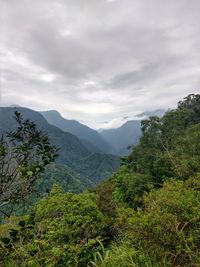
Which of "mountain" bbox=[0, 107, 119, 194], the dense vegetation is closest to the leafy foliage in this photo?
the dense vegetation


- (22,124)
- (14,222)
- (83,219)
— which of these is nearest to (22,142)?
(22,124)

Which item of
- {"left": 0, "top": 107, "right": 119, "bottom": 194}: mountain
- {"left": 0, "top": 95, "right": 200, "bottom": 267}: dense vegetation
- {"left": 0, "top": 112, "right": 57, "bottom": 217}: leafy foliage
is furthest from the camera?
{"left": 0, "top": 107, "right": 119, "bottom": 194}: mountain

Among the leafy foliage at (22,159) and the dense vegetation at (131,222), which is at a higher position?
the leafy foliage at (22,159)

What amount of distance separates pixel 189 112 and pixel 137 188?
12.1 metres

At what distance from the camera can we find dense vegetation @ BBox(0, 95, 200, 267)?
4480 millimetres

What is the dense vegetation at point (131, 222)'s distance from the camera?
4480 millimetres

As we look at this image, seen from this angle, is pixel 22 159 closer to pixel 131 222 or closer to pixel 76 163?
pixel 131 222

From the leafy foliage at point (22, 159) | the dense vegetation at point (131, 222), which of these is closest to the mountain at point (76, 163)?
the dense vegetation at point (131, 222)

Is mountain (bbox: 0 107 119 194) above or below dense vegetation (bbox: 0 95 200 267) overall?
below

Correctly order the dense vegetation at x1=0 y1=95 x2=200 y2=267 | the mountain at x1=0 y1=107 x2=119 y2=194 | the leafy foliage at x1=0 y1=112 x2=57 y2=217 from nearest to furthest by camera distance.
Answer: the leafy foliage at x1=0 y1=112 x2=57 y2=217
the dense vegetation at x1=0 y1=95 x2=200 y2=267
the mountain at x1=0 y1=107 x2=119 y2=194

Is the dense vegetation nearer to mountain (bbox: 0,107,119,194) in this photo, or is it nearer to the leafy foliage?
the leafy foliage

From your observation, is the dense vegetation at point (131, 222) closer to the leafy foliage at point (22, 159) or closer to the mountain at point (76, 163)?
the leafy foliage at point (22, 159)

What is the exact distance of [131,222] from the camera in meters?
5.32

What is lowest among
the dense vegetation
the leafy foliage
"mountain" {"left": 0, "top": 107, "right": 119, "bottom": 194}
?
"mountain" {"left": 0, "top": 107, "right": 119, "bottom": 194}
